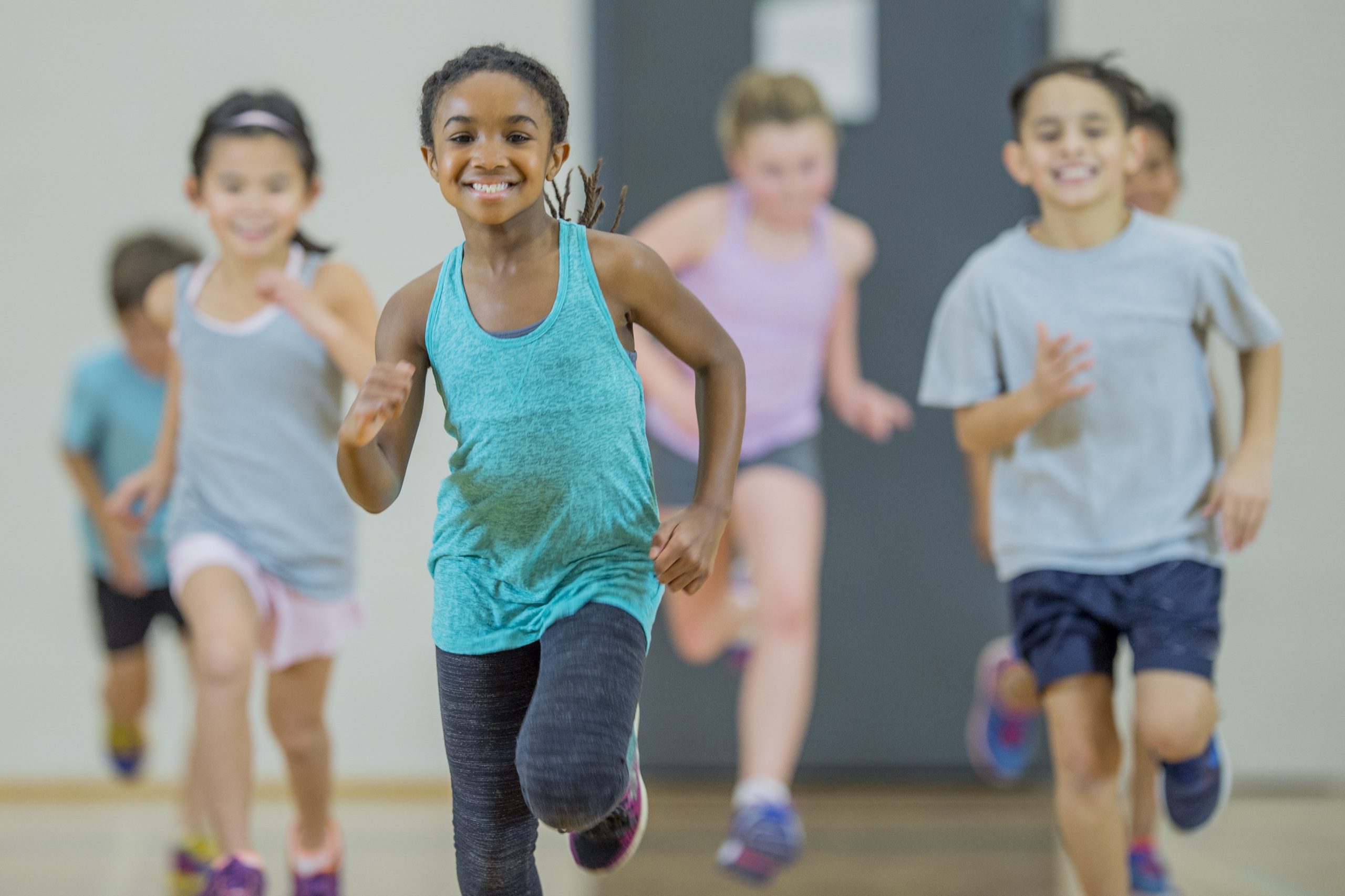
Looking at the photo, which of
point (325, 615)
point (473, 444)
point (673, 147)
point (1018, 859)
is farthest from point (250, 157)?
point (1018, 859)

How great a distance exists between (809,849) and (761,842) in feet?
2.50

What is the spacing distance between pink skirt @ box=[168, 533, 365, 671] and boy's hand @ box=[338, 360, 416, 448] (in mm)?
1171

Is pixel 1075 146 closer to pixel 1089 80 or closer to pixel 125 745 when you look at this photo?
pixel 1089 80

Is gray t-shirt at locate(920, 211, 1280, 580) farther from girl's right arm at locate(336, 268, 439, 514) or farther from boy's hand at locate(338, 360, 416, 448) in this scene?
boy's hand at locate(338, 360, 416, 448)

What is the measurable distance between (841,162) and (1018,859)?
7.28ft

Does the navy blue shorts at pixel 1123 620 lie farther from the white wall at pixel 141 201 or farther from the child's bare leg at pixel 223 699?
the white wall at pixel 141 201

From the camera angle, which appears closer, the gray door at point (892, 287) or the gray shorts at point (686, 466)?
the gray shorts at point (686, 466)

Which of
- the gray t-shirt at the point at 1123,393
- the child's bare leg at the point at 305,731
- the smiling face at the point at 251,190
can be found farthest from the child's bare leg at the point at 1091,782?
the smiling face at the point at 251,190

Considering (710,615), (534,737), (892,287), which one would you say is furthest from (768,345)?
(534,737)

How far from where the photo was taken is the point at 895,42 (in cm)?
468

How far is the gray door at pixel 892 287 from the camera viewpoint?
4.68m

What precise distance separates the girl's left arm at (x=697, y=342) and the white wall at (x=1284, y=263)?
10.1ft

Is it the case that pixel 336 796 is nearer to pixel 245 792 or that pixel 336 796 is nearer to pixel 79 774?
pixel 79 774

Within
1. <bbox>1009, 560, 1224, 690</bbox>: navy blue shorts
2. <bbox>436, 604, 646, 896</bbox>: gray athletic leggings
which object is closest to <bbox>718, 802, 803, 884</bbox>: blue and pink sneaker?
<bbox>1009, 560, 1224, 690</bbox>: navy blue shorts
